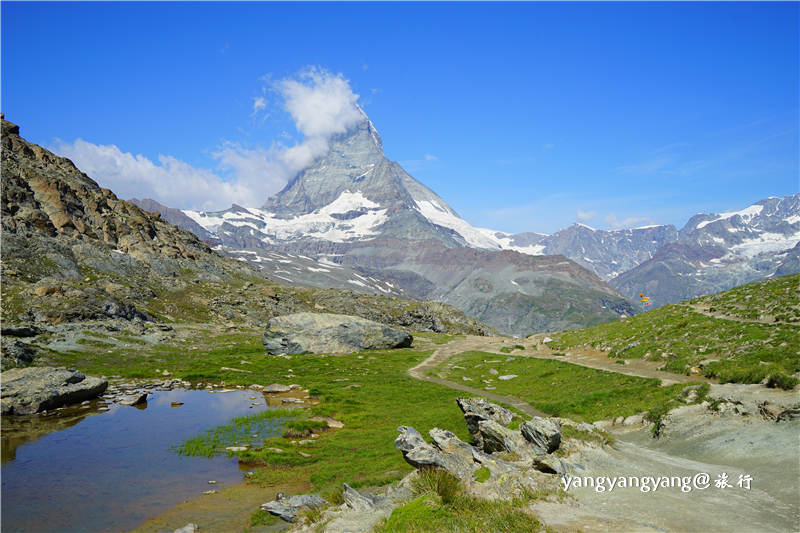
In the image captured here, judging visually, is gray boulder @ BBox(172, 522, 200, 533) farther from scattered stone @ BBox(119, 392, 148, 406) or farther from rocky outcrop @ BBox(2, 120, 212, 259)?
rocky outcrop @ BBox(2, 120, 212, 259)

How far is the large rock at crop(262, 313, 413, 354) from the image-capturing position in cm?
8106

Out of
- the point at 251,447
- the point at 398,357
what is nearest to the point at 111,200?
the point at 398,357

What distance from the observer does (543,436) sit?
20500 mm

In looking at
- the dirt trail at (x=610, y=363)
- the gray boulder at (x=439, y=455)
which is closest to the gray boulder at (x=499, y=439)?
the gray boulder at (x=439, y=455)

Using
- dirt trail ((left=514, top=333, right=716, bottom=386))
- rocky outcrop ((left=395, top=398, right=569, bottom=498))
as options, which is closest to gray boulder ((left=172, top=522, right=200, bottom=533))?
rocky outcrop ((left=395, top=398, right=569, bottom=498))

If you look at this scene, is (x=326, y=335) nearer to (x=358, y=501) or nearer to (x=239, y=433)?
(x=239, y=433)

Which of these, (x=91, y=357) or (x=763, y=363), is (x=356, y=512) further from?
(x=91, y=357)

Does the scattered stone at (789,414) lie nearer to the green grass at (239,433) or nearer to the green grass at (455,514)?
the green grass at (455,514)

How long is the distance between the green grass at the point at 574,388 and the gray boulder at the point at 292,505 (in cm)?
2184

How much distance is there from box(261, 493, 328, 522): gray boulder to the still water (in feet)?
18.8

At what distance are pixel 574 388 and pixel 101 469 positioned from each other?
38.9 metres

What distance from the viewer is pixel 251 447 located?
1170 inches

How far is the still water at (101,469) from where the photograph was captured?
19.6 m

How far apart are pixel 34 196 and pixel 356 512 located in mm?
178432
